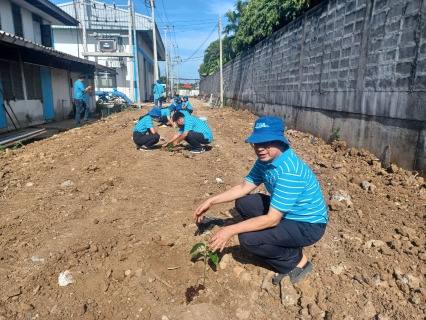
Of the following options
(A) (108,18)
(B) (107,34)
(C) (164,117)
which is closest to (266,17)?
(C) (164,117)

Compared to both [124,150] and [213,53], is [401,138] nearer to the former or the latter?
[124,150]

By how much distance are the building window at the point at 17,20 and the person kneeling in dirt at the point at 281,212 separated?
13407 mm

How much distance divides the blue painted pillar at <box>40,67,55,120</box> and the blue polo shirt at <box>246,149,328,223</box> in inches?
449

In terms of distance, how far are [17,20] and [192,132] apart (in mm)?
10496

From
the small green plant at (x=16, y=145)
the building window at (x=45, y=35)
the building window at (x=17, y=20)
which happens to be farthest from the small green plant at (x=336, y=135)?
the building window at (x=45, y=35)

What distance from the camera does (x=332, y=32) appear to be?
261 inches

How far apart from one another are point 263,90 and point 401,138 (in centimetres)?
813

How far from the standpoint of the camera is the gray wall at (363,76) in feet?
13.8

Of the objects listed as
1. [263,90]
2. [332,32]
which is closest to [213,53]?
[263,90]

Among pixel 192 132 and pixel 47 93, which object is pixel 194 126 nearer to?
pixel 192 132

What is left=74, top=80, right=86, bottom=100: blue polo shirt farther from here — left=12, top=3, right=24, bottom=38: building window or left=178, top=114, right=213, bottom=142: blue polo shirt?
left=178, top=114, right=213, bottom=142: blue polo shirt

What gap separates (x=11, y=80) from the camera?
30.8ft

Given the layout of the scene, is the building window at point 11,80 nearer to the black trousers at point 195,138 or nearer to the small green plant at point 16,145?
the small green plant at point 16,145

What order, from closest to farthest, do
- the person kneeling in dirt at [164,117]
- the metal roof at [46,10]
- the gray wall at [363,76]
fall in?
the gray wall at [363,76], the person kneeling in dirt at [164,117], the metal roof at [46,10]
